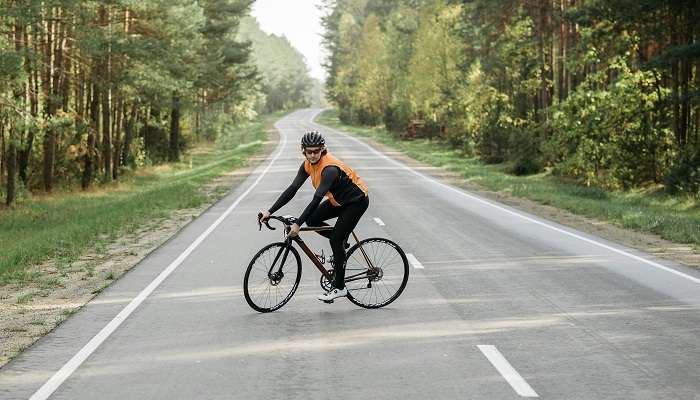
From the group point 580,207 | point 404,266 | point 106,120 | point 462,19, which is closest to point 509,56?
point 462,19

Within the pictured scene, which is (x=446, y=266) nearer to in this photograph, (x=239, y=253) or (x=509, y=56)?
(x=239, y=253)

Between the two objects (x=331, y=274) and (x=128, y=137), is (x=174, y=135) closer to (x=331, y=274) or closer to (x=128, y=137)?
(x=128, y=137)


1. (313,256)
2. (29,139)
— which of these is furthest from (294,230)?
(29,139)

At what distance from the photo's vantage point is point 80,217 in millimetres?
26719

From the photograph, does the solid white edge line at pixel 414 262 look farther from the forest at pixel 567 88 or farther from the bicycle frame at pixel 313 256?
the forest at pixel 567 88

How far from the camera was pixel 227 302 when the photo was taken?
1094cm

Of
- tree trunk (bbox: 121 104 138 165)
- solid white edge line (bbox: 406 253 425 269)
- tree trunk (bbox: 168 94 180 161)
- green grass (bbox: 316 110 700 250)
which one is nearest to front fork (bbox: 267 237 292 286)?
solid white edge line (bbox: 406 253 425 269)

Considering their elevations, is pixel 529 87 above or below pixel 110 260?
above

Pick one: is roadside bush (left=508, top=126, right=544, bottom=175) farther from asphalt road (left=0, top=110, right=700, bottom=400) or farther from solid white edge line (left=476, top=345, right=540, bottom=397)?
solid white edge line (left=476, top=345, right=540, bottom=397)

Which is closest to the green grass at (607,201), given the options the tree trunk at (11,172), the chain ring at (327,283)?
the chain ring at (327,283)

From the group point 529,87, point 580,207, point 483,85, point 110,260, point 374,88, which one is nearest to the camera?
point 110,260

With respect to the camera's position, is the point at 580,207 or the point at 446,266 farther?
the point at 580,207

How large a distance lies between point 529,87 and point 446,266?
32428mm

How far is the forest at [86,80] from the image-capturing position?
88.4 ft
